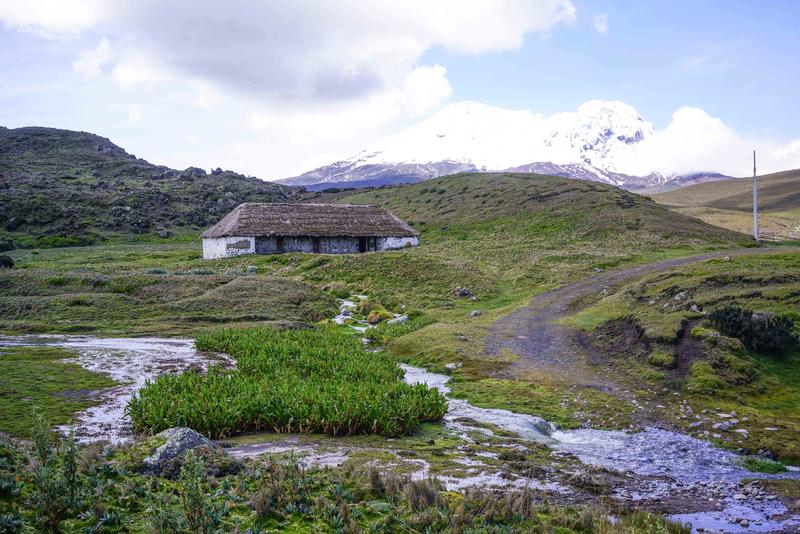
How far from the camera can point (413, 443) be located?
11.9 meters

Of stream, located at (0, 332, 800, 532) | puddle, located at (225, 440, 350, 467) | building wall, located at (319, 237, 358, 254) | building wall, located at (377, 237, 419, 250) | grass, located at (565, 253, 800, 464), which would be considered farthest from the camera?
building wall, located at (377, 237, 419, 250)

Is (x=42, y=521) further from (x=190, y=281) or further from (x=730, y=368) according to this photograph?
(x=190, y=281)

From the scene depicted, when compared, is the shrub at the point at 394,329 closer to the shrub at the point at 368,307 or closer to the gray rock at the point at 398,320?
the gray rock at the point at 398,320

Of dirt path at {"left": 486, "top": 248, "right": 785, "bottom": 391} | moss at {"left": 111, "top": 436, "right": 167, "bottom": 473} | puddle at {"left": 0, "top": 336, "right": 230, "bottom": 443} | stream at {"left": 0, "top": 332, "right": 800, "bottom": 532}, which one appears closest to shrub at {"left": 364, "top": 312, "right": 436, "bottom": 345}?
dirt path at {"left": 486, "top": 248, "right": 785, "bottom": 391}

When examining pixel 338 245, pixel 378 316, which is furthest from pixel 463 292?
pixel 338 245

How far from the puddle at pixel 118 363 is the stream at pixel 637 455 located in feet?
0.08

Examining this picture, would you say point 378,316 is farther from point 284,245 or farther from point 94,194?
point 94,194

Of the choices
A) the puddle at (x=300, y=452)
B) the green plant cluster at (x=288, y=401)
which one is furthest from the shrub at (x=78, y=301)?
the puddle at (x=300, y=452)

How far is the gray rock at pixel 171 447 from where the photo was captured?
8.83 meters

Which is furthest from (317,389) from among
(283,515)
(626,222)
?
(626,222)

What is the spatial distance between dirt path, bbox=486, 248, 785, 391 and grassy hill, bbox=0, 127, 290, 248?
61.6 metres

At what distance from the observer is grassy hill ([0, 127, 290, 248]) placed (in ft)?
272

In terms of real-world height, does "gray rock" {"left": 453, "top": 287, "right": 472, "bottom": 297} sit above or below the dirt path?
above

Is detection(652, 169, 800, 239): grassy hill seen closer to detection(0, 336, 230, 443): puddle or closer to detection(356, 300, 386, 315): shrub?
detection(356, 300, 386, 315): shrub
